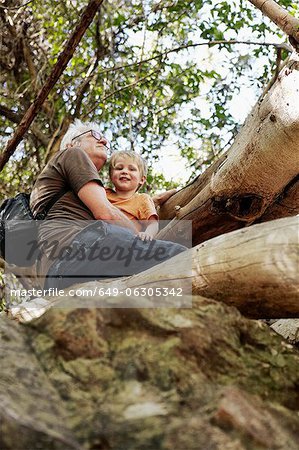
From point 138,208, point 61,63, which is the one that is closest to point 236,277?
point 138,208

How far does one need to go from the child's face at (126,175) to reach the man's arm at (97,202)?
786 mm

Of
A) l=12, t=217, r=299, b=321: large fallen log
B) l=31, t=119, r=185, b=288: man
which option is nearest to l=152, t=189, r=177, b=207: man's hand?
l=31, t=119, r=185, b=288: man

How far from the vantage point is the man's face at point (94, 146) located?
147 inches

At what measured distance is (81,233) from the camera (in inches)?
120

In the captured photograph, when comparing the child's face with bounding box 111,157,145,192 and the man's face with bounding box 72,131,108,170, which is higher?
the man's face with bounding box 72,131,108,170

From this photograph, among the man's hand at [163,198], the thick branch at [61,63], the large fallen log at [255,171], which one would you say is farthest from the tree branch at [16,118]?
the large fallen log at [255,171]

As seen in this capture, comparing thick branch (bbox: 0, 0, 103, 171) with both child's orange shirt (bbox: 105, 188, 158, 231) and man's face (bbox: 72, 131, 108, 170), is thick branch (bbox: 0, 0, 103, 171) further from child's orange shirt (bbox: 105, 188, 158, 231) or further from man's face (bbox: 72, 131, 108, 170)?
child's orange shirt (bbox: 105, 188, 158, 231)

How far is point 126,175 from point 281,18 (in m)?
1.39

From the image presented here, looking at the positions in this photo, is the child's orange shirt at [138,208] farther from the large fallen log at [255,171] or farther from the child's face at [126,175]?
the large fallen log at [255,171]

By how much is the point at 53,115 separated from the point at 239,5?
2804 mm

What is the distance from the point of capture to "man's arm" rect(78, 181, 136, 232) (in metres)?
3.13

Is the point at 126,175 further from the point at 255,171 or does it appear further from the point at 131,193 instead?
the point at 255,171

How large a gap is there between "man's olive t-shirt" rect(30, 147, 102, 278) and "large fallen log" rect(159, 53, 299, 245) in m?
0.98

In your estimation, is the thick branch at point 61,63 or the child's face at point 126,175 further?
the thick branch at point 61,63
